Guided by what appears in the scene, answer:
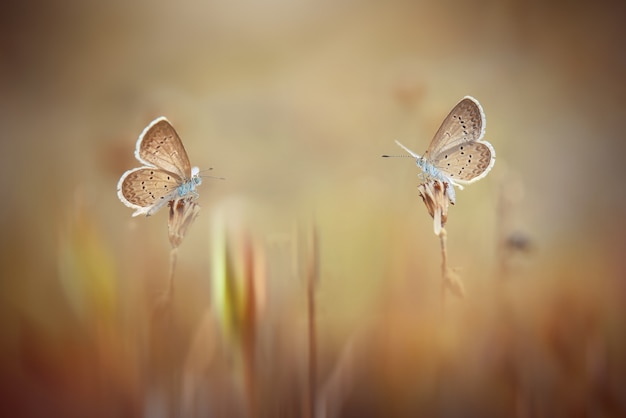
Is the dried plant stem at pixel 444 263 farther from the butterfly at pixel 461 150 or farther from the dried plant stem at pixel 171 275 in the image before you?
the dried plant stem at pixel 171 275

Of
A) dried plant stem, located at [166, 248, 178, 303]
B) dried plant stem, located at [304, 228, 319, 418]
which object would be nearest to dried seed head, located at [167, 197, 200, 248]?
dried plant stem, located at [166, 248, 178, 303]

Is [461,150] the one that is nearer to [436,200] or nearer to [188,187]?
[436,200]

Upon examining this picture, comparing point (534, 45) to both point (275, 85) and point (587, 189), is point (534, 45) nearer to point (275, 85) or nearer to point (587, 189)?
point (587, 189)

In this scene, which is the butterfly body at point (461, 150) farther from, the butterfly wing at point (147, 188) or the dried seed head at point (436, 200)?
the butterfly wing at point (147, 188)

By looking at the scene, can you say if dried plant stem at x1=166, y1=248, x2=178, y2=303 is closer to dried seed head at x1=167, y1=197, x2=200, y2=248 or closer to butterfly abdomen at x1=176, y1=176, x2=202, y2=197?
dried seed head at x1=167, y1=197, x2=200, y2=248

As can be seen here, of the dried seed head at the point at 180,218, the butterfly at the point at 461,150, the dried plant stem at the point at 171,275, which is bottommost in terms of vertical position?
the dried plant stem at the point at 171,275

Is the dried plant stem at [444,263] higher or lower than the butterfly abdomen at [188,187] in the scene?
lower

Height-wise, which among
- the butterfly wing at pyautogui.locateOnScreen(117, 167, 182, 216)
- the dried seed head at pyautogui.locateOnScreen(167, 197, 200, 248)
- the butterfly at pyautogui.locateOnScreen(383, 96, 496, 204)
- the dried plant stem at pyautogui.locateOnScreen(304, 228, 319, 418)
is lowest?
the dried plant stem at pyautogui.locateOnScreen(304, 228, 319, 418)

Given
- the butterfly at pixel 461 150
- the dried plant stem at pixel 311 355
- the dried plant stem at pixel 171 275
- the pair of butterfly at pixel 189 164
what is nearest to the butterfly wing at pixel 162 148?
the pair of butterfly at pixel 189 164

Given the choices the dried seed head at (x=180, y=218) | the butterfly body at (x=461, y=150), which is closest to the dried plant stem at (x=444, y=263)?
the butterfly body at (x=461, y=150)
